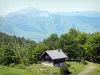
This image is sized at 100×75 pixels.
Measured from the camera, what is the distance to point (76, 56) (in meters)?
88.0

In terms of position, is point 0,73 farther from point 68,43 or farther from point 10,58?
point 68,43

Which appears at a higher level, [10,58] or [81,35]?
[81,35]

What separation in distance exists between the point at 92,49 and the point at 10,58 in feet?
94.9

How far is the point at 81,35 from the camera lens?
9106cm

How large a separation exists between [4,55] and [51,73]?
18772 millimetres

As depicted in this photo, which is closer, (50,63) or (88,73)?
(88,73)

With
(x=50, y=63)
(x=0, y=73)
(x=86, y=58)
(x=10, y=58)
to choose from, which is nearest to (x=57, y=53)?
(x=50, y=63)

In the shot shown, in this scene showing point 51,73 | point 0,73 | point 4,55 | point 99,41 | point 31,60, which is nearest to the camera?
point 0,73

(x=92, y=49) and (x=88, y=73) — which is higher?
(x=92, y=49)

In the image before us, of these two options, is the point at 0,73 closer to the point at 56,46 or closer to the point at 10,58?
the point at 10,58

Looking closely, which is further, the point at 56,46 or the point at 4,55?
the point at 56,46

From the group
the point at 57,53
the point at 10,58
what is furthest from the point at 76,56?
the point at 10,58

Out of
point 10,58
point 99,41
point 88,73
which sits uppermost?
point 99,41

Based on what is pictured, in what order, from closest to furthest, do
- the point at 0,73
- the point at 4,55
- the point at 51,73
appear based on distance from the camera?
the point at 0,73 → the point at 51,73 → the point at 4,55
